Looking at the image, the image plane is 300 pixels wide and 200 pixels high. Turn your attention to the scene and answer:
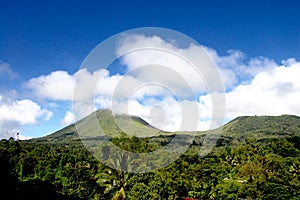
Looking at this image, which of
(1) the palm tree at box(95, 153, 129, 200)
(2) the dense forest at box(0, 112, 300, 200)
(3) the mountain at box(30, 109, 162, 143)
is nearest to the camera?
(3) the mountain at box(30, 109, 162, 143)

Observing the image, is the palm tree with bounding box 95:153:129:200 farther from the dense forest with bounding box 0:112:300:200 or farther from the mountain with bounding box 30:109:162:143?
the mountain with bounding box 30:109:162:143

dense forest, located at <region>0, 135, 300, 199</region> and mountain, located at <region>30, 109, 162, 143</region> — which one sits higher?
mountain, located at <region>30, 109, 162, 143</region>

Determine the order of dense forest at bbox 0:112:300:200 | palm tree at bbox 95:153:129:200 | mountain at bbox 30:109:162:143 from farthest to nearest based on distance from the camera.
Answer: palm tree at bbox 95:153:129:200 < dense forest at bbox 0:112:300:200 < mountain at bbox 30:109:162:143

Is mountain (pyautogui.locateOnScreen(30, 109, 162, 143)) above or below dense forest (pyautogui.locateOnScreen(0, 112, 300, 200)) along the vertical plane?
above

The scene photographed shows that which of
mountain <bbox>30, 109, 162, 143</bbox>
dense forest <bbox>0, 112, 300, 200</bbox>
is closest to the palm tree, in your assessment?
dense forest <bbox>0, 112, 300, 200</bbox>

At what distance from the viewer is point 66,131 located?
391 feet

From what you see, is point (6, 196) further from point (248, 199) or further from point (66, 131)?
point (66, 131)

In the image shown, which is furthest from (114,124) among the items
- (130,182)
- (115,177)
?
(130,182)

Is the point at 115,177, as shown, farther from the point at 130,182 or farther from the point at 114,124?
the point at 114,124

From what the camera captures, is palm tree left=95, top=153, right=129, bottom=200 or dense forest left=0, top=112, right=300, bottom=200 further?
palm tree left=95, top=153, right=129, bottom=200

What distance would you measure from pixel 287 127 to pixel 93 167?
11864 cm

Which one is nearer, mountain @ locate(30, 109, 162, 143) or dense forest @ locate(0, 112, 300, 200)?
mountain @ locate(30, 109, 162, 143)

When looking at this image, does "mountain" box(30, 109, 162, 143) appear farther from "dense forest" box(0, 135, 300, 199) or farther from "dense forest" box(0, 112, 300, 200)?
"dense forest" box(0, 135, 300, 199)

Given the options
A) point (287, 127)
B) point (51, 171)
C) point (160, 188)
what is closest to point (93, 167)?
point (51, 171)
